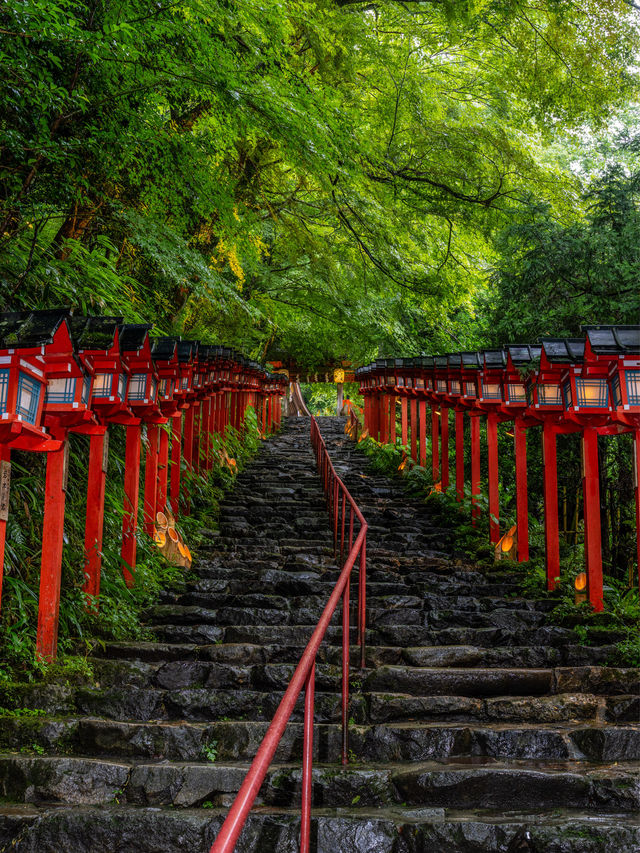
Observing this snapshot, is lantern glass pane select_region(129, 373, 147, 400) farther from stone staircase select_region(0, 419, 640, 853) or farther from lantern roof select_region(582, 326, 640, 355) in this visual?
lantern roof select_region(582, 326, 640, 355)

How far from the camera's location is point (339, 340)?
21.8 metres

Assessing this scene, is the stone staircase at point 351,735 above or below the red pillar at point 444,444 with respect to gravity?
below

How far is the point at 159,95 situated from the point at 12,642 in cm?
554

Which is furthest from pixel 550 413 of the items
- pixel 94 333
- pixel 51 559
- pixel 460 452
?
pixel 51 559

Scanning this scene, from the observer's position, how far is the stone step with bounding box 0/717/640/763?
4668 millimetres

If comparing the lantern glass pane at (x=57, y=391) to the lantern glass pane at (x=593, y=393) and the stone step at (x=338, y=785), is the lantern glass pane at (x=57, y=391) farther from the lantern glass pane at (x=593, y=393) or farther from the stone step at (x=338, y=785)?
the lantern glass pane at (x=593, y=393)

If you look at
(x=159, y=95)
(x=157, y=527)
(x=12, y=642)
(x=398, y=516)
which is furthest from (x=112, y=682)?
(x=398, y=516)

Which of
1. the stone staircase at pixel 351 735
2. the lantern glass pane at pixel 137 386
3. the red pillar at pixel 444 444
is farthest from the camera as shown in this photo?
the red pillar at pixel 444 444

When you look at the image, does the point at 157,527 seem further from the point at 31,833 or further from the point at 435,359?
the point at 435,359

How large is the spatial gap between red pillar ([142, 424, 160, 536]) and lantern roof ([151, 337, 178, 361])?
3.91 feet

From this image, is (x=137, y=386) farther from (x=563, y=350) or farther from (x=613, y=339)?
(x=613, y=339)

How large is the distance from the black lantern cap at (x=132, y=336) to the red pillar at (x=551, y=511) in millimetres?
4964

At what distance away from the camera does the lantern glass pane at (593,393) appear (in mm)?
7047

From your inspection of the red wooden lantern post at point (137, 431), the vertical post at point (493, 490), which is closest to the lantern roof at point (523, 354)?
the vertical post at point (493, 490)
